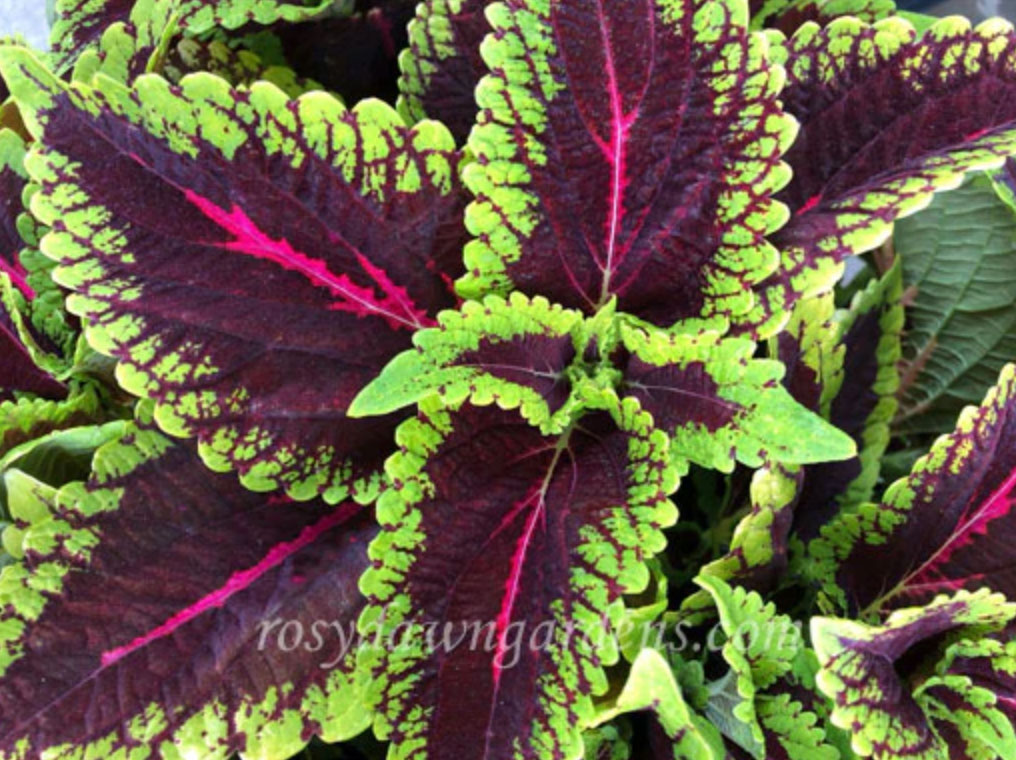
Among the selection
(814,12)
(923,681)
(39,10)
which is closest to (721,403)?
(923,681)

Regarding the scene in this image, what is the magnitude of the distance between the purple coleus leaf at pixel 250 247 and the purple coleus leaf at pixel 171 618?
41 mm

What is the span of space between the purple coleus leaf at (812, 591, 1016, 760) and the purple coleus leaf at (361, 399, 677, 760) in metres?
0.09

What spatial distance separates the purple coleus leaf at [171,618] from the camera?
48 centimetres

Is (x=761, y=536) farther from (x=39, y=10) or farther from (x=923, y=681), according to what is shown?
(x=39, y=10)

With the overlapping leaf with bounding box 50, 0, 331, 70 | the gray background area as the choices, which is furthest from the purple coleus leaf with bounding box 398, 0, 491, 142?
the gray background area

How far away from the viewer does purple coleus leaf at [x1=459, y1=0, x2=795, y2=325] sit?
480 mm

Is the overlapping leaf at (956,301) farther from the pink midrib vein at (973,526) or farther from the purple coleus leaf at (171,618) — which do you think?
the purple coleus leaf at (171,618)

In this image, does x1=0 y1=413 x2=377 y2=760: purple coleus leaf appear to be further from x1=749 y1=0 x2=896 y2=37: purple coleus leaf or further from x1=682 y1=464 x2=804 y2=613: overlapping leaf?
x1=749 y1=0 x2=896 y2=37: purple coleus leaf

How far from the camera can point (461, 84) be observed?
2.00 feet

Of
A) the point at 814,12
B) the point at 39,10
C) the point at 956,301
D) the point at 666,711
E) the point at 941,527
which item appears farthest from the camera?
the point at 39,10

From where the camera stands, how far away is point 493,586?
0.49 metres

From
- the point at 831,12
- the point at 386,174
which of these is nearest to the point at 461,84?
the point at 386,174

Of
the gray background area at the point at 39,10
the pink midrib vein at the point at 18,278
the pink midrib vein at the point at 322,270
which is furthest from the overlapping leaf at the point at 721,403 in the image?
the gray background area at the point at 39,10

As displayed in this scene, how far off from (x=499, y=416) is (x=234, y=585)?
0.14m
